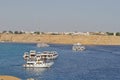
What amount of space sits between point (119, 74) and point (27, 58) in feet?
136

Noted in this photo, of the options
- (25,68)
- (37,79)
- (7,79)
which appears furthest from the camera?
(25,68)

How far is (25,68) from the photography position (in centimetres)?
9012

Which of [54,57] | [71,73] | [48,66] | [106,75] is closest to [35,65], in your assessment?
[48,66]

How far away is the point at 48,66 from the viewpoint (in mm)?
93500

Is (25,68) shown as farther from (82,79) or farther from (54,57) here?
(54,57)

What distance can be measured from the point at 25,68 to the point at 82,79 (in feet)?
69.9

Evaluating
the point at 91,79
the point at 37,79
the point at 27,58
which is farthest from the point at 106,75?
the point at 27,58

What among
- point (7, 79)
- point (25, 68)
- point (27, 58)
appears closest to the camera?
point (7, 79)

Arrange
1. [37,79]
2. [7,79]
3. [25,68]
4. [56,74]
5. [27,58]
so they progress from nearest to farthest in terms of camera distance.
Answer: [7,79] < [37,79] < [56,74] < [25,68] < [27,58]

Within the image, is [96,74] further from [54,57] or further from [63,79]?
[54,57]

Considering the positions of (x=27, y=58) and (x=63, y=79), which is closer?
(x=63, y=79)

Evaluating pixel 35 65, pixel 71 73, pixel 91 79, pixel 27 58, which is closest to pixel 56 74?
pixel 71 73

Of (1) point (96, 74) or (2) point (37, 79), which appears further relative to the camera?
(1) point (96, 74)

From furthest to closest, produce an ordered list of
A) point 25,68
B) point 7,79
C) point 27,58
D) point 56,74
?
point 27,58 → point 25,68 → point 56,74 → point 7,79
